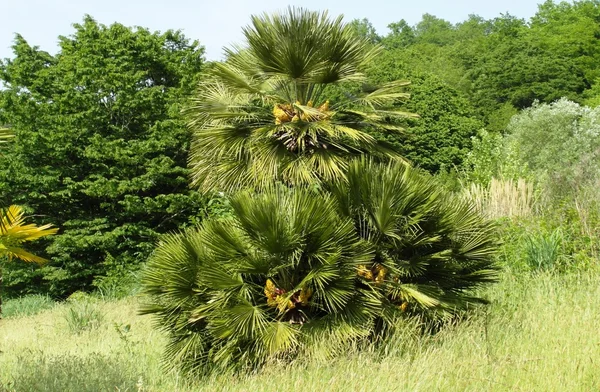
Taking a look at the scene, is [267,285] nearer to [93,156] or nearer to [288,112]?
[288,112]

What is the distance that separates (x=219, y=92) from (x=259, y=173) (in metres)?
1.73

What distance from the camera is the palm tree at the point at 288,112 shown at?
8.66 m

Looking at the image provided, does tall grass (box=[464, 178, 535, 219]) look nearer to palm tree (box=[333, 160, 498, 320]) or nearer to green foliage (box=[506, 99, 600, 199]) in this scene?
palm tree (box=[333, 160, 498, 320])

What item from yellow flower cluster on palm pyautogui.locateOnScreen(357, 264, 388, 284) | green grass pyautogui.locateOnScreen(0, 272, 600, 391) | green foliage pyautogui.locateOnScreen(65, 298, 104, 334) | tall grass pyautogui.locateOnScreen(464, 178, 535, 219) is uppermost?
tall grass pyautogui.locateOnScreen(464, 178, 535, 219)

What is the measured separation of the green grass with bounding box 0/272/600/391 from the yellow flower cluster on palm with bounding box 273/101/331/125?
3099 millimetres

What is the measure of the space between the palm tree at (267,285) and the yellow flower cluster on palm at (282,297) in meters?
0.01

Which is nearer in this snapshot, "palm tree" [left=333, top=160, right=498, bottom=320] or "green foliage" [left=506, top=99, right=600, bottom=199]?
"palm tree" [left=333, top=160, right=498, bottom=320]

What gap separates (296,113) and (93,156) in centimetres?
1566

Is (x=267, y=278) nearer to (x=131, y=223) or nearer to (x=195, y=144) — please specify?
(x=195, y=144)

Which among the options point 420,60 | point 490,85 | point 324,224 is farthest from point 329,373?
point 420,60

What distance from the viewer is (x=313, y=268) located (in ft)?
23.1

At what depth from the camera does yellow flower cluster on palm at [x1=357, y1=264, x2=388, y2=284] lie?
718cm

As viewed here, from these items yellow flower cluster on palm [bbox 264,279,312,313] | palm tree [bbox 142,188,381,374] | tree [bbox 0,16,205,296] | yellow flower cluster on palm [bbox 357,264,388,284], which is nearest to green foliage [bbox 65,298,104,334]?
palm tree [bbox 142,188,381,374]

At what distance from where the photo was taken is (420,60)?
158ft
